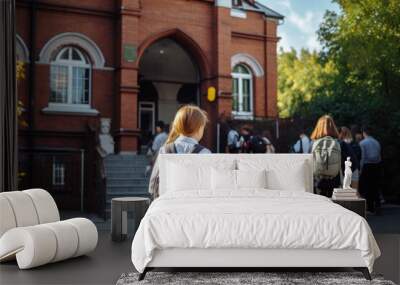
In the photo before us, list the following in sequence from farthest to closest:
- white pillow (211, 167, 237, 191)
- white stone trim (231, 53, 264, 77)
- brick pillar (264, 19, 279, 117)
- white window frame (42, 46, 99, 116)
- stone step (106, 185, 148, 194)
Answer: brick pillar (264, 19, 279, 117) < white stone trim (231, 53, 264, 77) < white window frame (42, 46, 99, 116) < stone step (106, 185, 148, 194) < white pillow (211, 167, 237, 191)

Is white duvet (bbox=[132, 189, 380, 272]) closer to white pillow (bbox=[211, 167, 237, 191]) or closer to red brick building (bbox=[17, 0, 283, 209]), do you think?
white pillow (bbox=[211, 167, 237, 191])

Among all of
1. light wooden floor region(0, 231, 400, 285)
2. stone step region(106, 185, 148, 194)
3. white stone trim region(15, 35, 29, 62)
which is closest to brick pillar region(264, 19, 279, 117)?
stone step region(106, 185, 148, 194)

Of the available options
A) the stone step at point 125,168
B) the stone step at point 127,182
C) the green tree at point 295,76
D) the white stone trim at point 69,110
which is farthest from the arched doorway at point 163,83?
the green tree at point 295,76

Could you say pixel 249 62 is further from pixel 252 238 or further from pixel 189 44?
pixel 252 238

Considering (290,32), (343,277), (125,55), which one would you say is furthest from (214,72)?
(343,277)

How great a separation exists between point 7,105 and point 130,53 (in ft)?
18.9

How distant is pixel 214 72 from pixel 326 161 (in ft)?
26.3

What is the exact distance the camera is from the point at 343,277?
4164 millimetres

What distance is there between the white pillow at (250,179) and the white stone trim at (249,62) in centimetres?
954

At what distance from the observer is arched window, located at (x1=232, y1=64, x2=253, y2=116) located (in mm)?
14938

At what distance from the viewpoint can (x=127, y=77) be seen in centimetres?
1223

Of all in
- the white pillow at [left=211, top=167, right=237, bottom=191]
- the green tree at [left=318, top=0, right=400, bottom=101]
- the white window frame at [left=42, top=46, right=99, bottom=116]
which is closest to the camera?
the white pillow at [left=211, top=167, right=237, bottom=191]

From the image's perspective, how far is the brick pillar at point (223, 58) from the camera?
13.6 m

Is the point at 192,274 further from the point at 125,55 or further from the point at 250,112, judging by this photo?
the point at 250,112
